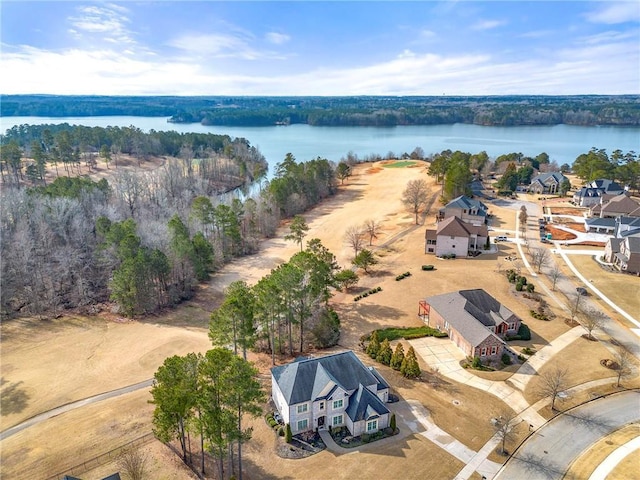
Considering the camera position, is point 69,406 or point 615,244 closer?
point 69,406

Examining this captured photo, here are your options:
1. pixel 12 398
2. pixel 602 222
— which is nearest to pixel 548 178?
pixel 602 222

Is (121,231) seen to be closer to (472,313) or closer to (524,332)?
(472,313)

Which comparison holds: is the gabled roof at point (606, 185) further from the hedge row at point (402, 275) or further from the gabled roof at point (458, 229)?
the hedge row at point (402, 275)

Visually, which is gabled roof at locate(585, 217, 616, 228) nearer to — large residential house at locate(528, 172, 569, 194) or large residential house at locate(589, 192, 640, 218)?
large residential house at locate(589, 192, 640, 218)

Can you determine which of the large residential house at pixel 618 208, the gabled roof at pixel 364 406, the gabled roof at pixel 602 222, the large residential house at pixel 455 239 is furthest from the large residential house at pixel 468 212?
the gabled roof at pixel 364 406

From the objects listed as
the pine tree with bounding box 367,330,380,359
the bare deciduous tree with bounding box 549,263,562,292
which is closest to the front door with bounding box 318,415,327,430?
the pine tree with bounding box 367,330,380,359

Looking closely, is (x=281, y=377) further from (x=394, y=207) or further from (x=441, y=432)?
(x=394, y=207)

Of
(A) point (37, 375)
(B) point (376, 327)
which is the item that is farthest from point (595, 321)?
(A) point (37, 375)
